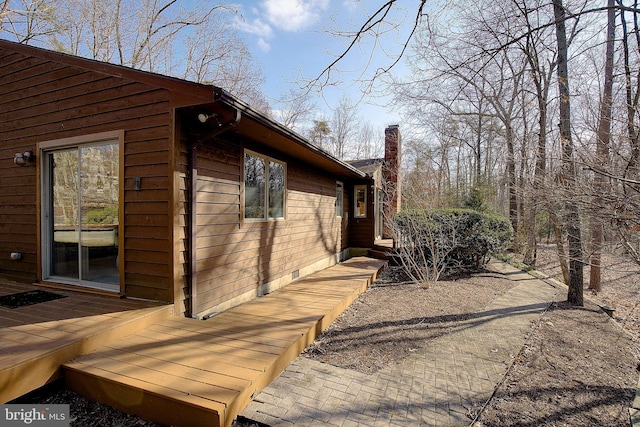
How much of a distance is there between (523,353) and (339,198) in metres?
6.79

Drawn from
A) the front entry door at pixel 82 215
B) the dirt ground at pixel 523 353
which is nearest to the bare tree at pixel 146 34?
the front entry door at pixel 82 215

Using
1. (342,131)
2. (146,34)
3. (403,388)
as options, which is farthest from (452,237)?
(342,131)

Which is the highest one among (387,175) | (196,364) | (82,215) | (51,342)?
(387,175)

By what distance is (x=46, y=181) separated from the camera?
14.1 ft

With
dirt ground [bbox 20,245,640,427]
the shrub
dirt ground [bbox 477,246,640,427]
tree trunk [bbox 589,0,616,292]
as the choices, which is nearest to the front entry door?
dirt ground [bbox 20,245,640,427]

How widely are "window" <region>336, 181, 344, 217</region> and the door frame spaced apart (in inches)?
246

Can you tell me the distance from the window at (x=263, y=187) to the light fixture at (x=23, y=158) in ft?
9.53

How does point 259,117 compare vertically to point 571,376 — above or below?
above

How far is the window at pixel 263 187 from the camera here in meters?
4.87

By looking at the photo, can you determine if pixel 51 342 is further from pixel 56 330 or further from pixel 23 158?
pixel 23 158

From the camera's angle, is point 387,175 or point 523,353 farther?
point 387,175

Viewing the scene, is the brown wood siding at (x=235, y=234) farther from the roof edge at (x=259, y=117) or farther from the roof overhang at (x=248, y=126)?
the roof edge at (x=259, y=117)

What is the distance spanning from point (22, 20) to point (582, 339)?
1648 cm

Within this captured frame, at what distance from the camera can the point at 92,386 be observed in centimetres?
240
